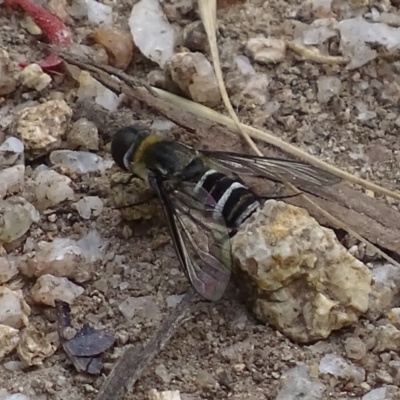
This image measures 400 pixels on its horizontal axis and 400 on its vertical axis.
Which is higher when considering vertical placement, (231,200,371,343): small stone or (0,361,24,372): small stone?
(231,200,371,343): small stone

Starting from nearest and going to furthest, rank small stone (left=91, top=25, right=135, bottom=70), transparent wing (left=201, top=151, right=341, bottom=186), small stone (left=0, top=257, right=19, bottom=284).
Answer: small stone (left=0, top=257, right=19, bottom=284), transparent wing (left=201, top=151, right=341, bottom=186), small stone (left=91, top=25, right=135, bottom=70)

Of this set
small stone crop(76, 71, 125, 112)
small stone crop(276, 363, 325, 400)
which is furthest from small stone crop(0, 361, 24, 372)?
small stone crop(76, 71, 125, 112)

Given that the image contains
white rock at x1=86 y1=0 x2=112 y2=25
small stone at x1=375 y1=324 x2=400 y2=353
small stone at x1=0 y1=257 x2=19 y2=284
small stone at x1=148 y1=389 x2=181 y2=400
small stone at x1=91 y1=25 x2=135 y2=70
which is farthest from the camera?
white rock at x1=86 y1=0 x2=112 y2=25

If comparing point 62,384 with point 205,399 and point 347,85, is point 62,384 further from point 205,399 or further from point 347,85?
point 347,85

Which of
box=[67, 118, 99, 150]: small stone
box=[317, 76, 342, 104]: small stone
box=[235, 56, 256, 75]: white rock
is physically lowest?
box=[67, 118, 99, 150]: small stone

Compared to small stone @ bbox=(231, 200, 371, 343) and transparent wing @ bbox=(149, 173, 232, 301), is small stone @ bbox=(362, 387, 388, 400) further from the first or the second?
transparent wing @ bbox=(149, 173, 232, 301)

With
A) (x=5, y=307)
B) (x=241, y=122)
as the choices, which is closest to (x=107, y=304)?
(x=5, y=307)

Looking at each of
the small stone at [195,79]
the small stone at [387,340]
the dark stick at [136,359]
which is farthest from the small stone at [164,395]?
the small stone at [195,79]
